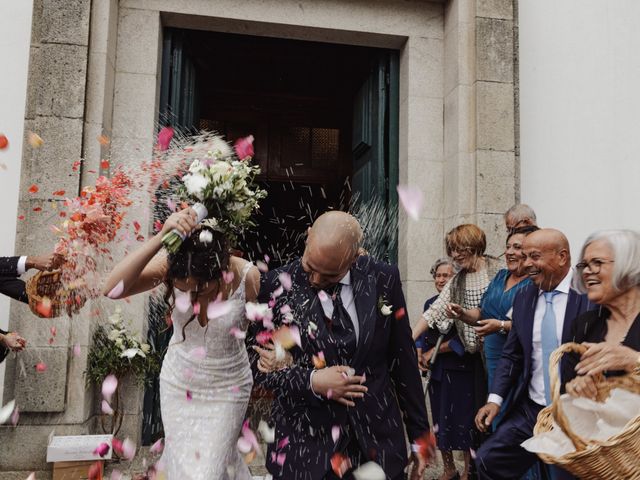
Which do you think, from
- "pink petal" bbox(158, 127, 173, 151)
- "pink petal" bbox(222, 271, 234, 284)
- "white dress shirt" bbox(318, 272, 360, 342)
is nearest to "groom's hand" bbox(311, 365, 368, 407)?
"white dress shirt" bbox(318, 272, 360, 342)

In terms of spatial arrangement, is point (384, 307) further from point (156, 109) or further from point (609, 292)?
point (156, 109)

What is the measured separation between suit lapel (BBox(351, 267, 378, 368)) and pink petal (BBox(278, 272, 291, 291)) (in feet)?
0.94

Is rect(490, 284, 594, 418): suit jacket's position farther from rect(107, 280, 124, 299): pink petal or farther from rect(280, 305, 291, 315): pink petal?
rect(107, 280, 124, 299): pink petal

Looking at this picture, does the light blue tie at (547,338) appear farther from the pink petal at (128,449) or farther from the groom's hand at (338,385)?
the pink petal at (128,449)

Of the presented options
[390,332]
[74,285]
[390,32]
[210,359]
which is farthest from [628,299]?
[390,32]

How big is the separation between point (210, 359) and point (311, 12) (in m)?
4.64

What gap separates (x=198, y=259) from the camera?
3.30 m

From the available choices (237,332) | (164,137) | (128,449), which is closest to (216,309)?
(237,332)

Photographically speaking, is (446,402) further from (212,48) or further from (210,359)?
(212,48)

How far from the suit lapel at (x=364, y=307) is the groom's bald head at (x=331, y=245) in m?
0.18

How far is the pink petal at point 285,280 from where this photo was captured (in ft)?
9.12

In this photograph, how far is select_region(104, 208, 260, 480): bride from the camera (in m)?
3.29

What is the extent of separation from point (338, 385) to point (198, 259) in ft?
3.83

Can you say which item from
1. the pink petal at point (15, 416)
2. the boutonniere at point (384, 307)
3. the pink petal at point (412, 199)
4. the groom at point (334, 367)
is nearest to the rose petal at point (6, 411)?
the pink petal at point (15, 416)
